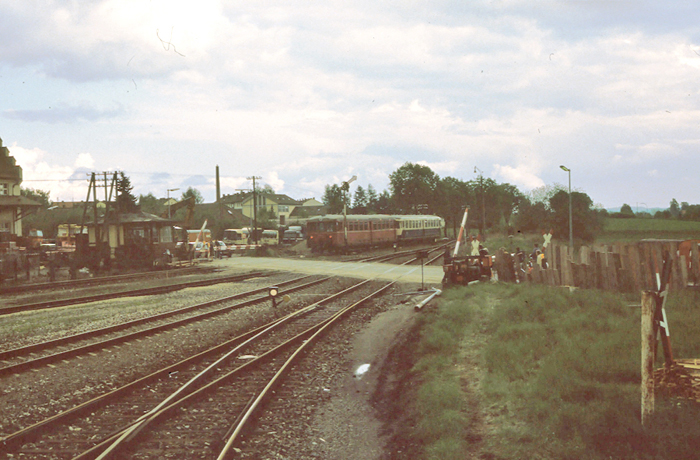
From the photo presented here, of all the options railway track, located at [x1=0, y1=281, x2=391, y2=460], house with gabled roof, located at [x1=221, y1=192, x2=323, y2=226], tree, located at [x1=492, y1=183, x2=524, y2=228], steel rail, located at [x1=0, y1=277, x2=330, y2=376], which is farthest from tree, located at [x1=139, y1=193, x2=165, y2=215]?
railway track, located at [x1=0, y1=281, x2=391, y2=460]

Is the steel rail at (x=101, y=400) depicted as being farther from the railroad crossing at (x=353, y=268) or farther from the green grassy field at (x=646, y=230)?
the green grassy field at (x=646, y=230)

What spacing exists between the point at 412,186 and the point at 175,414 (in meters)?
102

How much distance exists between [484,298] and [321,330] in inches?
224

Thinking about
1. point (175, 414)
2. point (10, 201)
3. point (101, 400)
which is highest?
point (10, 201)

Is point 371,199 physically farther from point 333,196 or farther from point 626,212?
point 626,212

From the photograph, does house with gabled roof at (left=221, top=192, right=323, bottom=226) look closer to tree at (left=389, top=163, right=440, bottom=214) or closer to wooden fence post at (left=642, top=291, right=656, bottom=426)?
tree at (left=389, top=163, right=440, bottom=214)

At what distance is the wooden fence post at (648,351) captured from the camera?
560cm

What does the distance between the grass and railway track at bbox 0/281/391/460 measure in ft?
8.20

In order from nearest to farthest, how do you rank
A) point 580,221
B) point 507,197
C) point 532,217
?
point 580,221, point 532,217, point 507,197

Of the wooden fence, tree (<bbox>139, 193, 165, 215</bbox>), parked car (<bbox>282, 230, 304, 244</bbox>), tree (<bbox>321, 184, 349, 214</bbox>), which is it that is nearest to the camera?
the wooden fence

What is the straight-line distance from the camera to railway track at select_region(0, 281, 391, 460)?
254 inches

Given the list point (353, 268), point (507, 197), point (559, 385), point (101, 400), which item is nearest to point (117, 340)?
point (101, 400)

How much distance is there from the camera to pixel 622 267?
49.4 feet

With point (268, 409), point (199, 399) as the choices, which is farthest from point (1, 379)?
point (268, 409)
